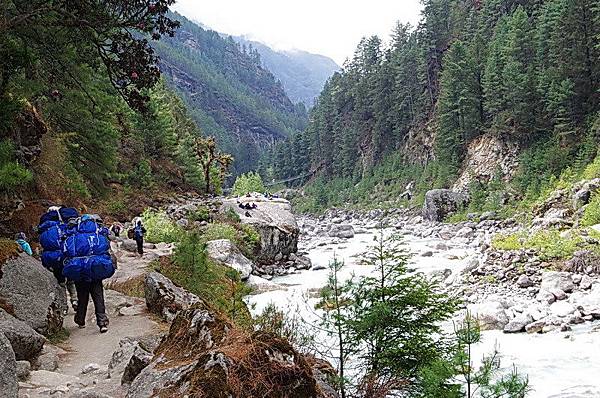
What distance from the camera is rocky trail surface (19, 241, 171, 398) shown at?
4867 millimetres

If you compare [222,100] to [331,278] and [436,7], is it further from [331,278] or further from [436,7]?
[331,278]

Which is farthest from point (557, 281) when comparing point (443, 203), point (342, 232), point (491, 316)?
point (443, 203)

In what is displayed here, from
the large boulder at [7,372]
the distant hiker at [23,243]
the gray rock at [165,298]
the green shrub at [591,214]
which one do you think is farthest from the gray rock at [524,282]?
the large boulder at [7,372]

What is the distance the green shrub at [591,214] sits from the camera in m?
20.8

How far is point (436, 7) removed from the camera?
7125 cm

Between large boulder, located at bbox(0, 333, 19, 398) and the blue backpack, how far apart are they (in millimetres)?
2684

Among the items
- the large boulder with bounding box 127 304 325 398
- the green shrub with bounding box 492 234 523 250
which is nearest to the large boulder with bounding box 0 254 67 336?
the large boulder with bounding box 127 304 325 398

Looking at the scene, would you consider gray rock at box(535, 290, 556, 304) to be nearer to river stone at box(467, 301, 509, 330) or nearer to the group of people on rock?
river stone at box(467, 301, 509, 330)

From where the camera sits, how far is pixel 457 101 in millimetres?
52500

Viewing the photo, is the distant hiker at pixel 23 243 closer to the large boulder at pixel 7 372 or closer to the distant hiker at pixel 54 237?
the distant hiker at pixel 54 237

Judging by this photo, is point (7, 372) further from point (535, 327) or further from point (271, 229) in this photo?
point (271, 229)

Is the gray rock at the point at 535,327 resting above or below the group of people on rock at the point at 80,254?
below

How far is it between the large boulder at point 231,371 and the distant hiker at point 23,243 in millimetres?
4715

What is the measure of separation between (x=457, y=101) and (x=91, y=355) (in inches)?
2015
